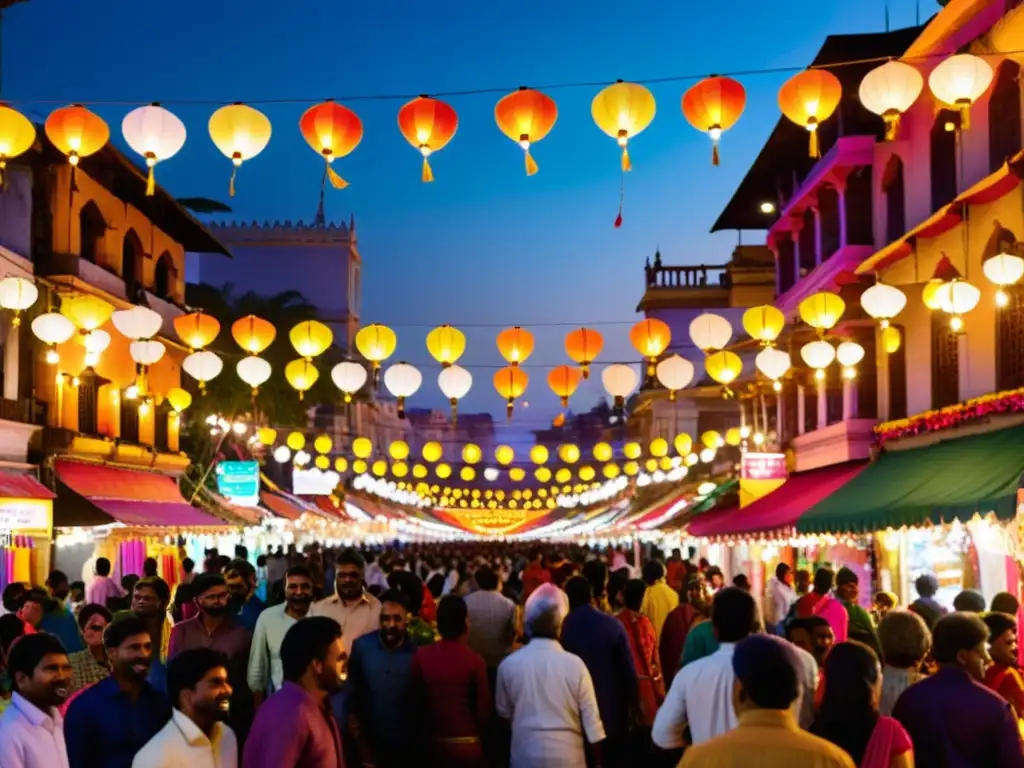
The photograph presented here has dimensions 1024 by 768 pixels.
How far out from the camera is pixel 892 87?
13.1 meters

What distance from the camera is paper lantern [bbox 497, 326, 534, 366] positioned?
21.9 metres

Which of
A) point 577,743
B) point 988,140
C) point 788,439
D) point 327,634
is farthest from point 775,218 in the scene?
point 327,634

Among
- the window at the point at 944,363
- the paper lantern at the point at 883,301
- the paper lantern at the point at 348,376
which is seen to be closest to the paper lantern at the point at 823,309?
the window at the point at 944,363

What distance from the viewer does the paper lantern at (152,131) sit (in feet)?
44.1

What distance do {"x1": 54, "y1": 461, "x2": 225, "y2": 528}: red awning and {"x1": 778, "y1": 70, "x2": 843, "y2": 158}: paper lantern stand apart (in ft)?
47.8

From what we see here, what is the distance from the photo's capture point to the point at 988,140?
57.6 ft

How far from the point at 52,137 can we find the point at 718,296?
3842 cm

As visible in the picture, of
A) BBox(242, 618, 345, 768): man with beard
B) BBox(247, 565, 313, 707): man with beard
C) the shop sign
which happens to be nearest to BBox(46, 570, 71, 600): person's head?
BBox(247, 565, 313, 707): man with beard

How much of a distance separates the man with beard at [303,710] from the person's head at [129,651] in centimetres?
104

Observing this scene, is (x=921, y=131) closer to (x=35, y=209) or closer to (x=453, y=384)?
(x=453, y=384)

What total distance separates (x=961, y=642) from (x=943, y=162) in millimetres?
14646

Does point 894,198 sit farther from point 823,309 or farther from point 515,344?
point 515,344

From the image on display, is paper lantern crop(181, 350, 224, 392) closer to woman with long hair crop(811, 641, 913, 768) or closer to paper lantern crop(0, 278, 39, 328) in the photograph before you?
paper lantern crop(0, 278, 39, 328)

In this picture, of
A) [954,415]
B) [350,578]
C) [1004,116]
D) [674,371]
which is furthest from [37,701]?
[674,371]
